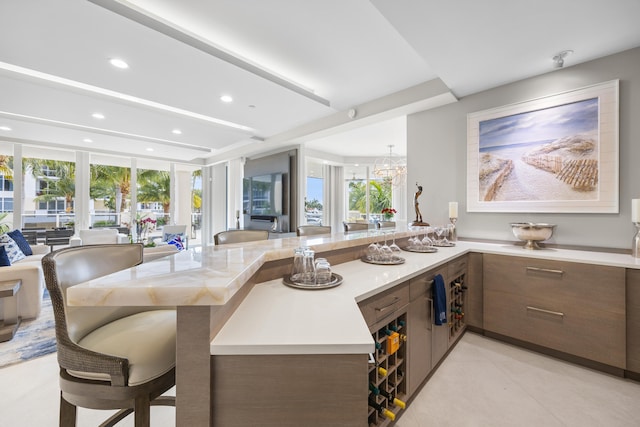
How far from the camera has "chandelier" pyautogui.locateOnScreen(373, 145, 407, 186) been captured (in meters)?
5.84

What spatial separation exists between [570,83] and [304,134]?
3.35 metres

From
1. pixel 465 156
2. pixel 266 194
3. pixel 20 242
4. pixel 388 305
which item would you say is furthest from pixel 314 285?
pixel 20 242

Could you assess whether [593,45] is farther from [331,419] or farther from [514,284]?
[331,419]

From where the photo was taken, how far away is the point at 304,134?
15.0 ft

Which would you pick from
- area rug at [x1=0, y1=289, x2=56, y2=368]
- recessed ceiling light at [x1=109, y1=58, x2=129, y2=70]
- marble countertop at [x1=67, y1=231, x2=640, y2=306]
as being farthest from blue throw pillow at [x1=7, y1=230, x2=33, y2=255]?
marble countertop at [x1=67, y1=231, x2=640, y2=306]

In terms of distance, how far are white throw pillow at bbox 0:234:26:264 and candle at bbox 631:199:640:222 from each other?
6.45 meters

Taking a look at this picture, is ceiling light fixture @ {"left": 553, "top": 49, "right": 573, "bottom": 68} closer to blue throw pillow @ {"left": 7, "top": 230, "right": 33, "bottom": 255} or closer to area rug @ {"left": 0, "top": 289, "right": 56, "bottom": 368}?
area rug @ {"left": 0, "top": 289, "right": 56, "bottom": 368}

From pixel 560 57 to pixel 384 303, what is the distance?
2.67 m

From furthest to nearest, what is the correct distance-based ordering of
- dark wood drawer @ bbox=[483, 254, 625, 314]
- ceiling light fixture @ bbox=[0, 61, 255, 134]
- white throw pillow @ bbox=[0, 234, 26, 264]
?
white throw pillow @ bbox=[0, 234, 26, 264], ceiling light fixture @ bbox=[0, 61, 255, 134], dark wood drawer @ bbox=[483, 254, 625, 314]

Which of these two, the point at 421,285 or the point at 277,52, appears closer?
the point at 421,285

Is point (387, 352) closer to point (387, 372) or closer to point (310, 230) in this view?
point (387, 372)

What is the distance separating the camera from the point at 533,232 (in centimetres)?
241

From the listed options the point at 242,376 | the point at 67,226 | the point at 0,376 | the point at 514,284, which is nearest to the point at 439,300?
the point at 514,284

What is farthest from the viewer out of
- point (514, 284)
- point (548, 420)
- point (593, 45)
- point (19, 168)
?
point (19, 168)
